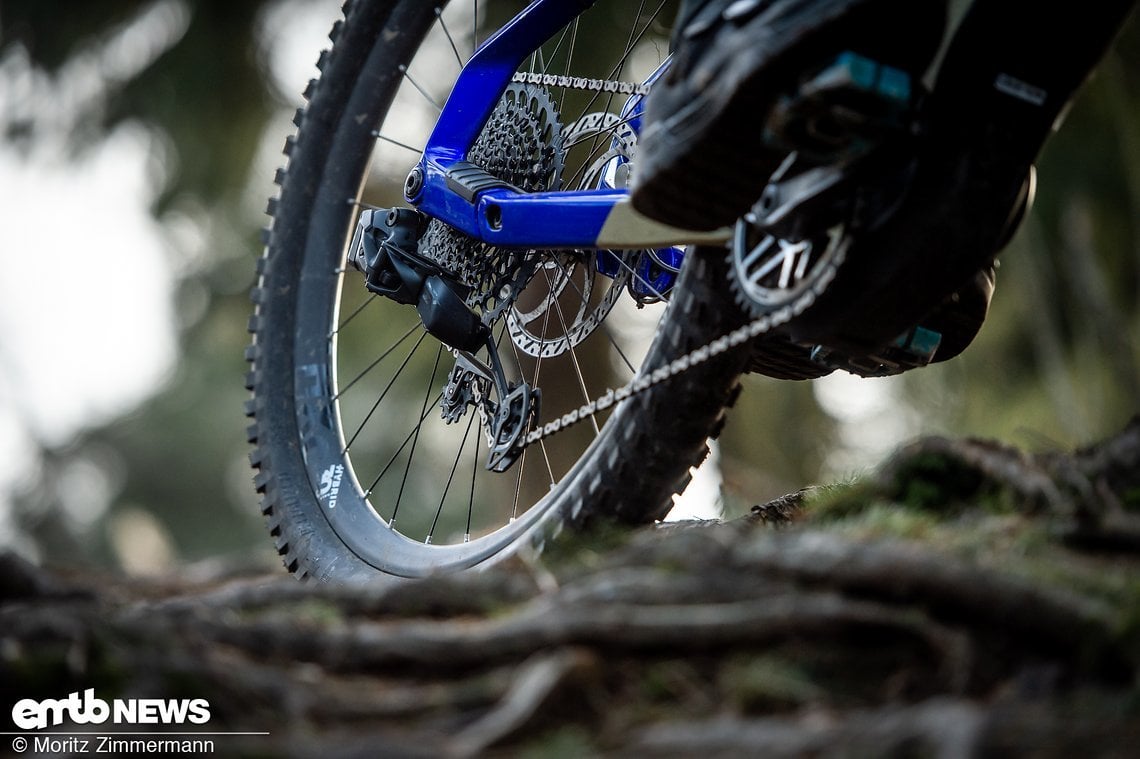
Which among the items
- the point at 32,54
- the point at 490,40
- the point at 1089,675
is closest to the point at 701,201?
the point at 1089,675

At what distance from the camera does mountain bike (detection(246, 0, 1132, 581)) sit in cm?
145

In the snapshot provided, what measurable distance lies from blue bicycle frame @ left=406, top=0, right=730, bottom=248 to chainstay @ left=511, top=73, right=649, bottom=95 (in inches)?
2.2

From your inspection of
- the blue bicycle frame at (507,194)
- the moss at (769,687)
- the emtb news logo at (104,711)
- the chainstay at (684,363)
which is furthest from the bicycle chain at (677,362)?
the emtb news logo at (104,711)

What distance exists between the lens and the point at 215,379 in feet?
46.9

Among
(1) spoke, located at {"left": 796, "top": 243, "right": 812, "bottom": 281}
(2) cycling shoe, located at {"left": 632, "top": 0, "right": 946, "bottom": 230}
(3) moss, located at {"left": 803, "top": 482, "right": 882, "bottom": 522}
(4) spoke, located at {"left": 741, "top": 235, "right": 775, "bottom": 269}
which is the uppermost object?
(2) cycling shoe, located at {"left": 632, "top": 0, "right": 946, "bottom": 230}

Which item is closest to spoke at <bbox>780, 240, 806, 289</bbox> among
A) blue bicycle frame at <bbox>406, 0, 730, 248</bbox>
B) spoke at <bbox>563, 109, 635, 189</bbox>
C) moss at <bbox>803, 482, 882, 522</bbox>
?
blue bicycle frame at <bbox>406, 0, 730, 248</bbox>

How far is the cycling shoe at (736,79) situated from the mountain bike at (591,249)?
2cm

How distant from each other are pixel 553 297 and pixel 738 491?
163 centimetres

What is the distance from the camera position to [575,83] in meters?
2.32

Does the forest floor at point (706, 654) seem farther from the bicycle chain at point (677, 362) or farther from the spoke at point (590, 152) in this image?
the spoke at point (590, 152)

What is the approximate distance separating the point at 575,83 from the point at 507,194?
0.92 feet

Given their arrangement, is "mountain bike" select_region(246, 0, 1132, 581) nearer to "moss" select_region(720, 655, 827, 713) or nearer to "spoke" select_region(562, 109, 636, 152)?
"spoke" select_region(562, 109, 636, 152)

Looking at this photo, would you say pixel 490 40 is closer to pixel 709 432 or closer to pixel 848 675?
pixel 709 432

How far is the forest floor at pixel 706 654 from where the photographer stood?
1043 mm
